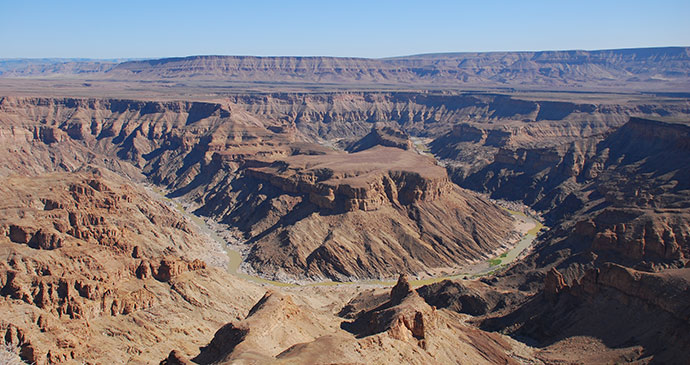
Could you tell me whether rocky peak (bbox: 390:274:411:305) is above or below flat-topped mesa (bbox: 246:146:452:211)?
below

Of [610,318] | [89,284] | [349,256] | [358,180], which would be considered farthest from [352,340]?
[358,180]

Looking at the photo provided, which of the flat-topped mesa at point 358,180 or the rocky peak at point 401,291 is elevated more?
the flat-topped mesa at point 358,180

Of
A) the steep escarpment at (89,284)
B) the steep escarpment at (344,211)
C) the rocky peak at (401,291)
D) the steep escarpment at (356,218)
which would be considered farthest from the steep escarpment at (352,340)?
the steep escarpment at (344,211)

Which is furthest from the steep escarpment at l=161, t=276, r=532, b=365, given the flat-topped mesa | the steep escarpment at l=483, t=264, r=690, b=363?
the flat-topped mesa

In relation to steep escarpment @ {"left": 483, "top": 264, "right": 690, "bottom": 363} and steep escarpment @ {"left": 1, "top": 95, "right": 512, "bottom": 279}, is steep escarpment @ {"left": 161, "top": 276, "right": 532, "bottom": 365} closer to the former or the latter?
steep escarpment @ {"left": 483, "top": 264, "right": 690, "bottom": 363}

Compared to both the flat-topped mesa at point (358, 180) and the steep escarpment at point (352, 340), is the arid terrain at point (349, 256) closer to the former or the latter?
the steep escarpment at point (352, 340)

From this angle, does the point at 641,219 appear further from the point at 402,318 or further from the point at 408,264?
the point at 402,318
